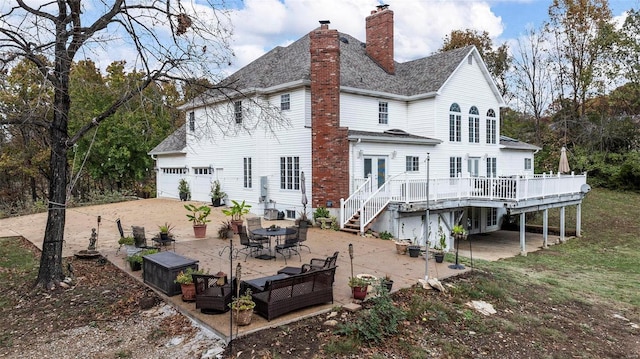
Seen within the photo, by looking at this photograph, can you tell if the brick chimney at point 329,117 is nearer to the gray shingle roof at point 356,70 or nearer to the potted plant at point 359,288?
the gray shingle roof at point 356,70

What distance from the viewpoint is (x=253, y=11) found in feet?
28.3

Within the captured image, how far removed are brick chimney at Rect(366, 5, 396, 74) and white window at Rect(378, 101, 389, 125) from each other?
3284 mm

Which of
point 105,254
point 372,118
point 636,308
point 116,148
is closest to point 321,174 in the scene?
point 372,118

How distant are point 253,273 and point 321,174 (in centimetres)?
782

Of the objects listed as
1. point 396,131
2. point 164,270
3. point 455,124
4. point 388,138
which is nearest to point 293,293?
point 164,270

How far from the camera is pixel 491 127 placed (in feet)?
77.4

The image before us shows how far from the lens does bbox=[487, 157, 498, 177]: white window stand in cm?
2366

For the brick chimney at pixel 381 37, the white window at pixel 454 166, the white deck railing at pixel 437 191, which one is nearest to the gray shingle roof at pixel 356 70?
the brick chimney at pixel 381 37

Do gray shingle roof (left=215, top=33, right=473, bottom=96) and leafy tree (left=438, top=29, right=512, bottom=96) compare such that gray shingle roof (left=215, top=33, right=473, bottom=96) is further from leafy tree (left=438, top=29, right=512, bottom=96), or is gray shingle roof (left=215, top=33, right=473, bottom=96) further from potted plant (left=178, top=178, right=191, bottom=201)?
leafy tree (left=438, top=29, right=512, bottom=96)

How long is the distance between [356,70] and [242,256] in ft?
39.4

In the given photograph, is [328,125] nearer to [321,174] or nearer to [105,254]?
[321,174]

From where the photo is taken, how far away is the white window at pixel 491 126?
23.5 metres

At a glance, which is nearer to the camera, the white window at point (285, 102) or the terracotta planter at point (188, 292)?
the terracotta planter at point (188, 292)

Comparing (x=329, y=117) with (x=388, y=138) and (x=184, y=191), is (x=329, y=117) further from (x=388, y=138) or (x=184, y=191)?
(x=184, y=191)
